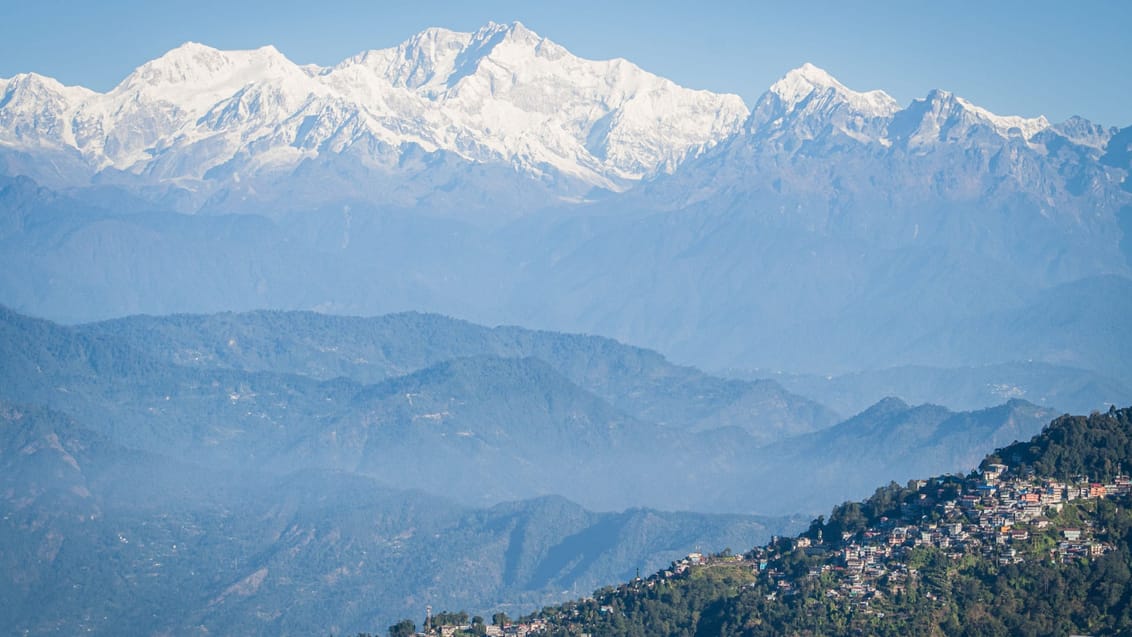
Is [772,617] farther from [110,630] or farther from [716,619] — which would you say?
[110,630]

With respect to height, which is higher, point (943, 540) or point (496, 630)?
point (943, 540)

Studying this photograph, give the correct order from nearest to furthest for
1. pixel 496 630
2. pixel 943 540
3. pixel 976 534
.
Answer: pixel 976 534, pixel 943 540, pixel 496 630

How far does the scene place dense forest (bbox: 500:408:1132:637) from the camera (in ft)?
355

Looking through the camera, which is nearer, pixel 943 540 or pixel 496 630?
pixel 943 540

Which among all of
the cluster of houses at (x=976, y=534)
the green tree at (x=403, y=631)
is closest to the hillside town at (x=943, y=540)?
the cluster of houses at (x=976, y=534)

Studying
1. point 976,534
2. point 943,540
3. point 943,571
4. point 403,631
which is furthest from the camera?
point 403,631

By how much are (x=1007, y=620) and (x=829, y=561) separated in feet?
43.0

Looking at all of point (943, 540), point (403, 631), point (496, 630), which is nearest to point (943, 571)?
point (943, 540)

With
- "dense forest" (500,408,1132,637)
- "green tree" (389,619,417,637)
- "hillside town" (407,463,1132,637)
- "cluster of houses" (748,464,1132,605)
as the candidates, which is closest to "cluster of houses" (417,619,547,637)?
"hillside town" (407,463,1132,637)

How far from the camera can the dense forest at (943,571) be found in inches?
4257

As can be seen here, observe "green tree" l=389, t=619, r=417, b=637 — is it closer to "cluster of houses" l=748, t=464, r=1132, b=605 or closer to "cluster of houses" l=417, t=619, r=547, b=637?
"cluster of houses" l=417, t=619, r=547, b=637

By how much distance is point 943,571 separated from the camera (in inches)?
4414

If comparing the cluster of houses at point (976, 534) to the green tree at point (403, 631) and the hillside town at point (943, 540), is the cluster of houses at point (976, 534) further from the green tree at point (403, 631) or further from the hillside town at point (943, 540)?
the green tree at point (403, 631)

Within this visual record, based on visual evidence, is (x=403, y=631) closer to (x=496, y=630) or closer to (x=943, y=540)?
(x=496, y=630)
